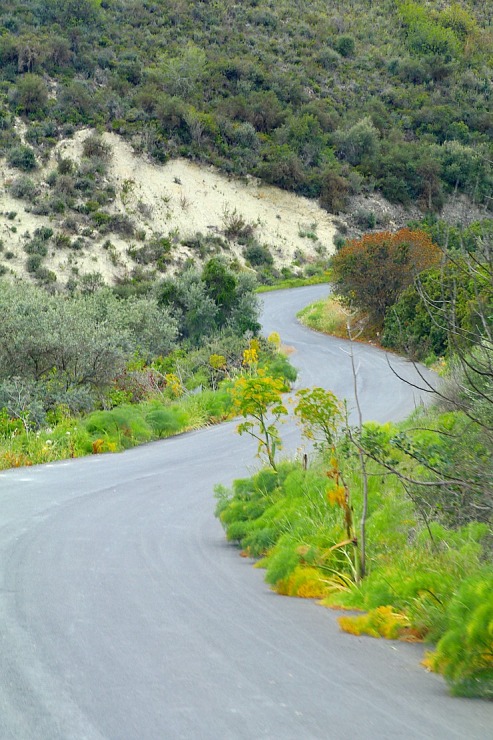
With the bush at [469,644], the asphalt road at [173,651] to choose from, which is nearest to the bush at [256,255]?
the asphalt road at [173,651]

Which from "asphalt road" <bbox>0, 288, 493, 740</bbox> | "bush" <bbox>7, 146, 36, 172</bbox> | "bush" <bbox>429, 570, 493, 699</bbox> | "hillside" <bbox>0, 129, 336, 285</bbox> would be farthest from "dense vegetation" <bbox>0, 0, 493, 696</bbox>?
"asphalt road" <bbox>0, 288, 493, 740</bbox>

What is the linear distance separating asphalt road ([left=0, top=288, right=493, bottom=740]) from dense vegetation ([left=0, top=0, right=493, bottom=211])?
4801cm

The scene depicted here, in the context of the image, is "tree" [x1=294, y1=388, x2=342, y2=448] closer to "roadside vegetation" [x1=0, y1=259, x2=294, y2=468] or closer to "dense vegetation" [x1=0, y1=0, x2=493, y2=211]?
"roadside vegetation" [x1=0, y1=259, x2=294, y2=468]

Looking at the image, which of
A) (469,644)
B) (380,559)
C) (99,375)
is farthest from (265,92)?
(469,644)

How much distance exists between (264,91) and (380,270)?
3846cm

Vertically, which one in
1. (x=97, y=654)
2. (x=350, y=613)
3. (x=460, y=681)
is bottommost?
(x=350, y=613)

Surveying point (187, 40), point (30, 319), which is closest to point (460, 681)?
point (30, 319)

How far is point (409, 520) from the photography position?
357 inches

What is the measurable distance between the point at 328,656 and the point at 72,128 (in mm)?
55794

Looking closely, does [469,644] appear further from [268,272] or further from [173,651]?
[268,272]

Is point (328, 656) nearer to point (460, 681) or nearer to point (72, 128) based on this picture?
point (460, 681)

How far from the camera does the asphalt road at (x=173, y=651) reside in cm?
501

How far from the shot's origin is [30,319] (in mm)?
21266

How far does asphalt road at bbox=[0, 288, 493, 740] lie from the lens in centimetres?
501
